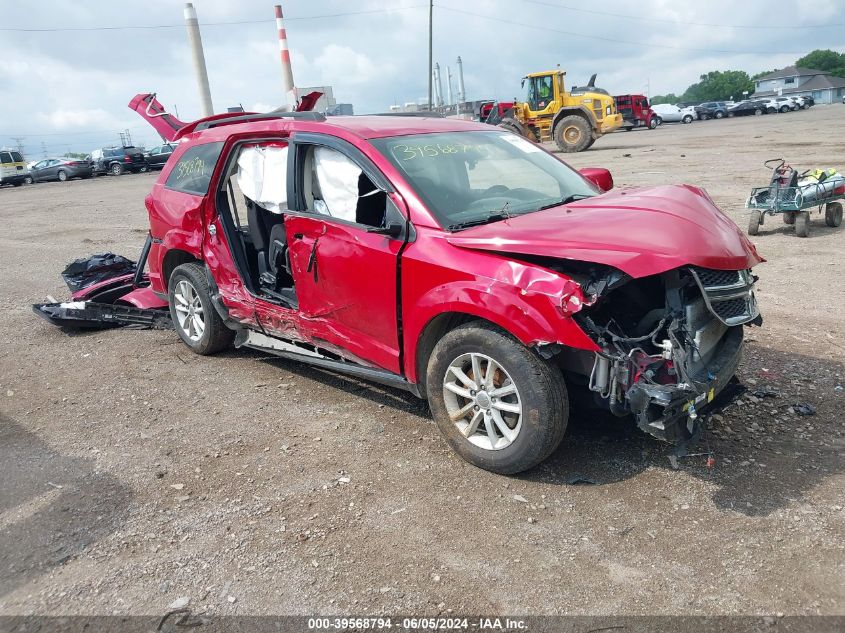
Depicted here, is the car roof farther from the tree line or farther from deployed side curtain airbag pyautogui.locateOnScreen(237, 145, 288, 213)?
the tree line

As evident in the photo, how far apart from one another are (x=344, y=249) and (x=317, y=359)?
3.21ft

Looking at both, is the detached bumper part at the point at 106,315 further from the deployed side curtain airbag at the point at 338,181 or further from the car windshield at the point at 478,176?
the car windshield at the point at 478,176

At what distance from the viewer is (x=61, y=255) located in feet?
40.1

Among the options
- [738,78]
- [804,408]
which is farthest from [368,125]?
[738,78]

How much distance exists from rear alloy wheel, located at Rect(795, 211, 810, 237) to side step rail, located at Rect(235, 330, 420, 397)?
731 cm

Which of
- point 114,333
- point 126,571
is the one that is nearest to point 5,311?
point 114,333

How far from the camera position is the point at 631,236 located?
3.32 metres

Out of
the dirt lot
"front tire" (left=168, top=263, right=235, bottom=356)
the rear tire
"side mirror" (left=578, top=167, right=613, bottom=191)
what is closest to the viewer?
the dirt lot

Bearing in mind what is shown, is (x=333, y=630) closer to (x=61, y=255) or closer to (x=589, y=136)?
(x=61, y=255)

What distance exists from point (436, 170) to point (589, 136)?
24.0 metres

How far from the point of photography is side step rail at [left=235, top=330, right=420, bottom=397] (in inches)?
165

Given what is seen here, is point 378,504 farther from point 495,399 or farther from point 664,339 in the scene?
point 664,339

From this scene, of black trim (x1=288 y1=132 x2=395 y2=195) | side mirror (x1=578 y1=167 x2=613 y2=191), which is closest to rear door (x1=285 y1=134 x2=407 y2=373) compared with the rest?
black trim (x1=288 y1=132 x2=395 y2=195)

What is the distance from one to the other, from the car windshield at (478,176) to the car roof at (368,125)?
0.09 m
